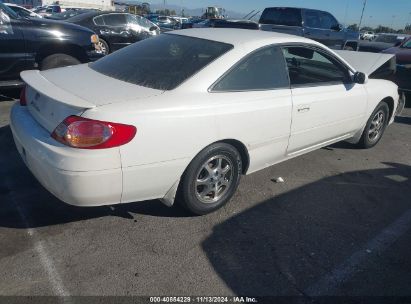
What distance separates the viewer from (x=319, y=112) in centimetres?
396

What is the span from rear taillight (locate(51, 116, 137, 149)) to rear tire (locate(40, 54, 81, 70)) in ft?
13.5

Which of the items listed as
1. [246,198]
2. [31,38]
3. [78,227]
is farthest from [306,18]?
[78,227]

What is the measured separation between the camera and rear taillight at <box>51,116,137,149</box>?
254 centimetres

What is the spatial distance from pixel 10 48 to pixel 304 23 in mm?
9265

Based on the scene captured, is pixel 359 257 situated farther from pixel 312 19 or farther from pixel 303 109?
pixel 312 19

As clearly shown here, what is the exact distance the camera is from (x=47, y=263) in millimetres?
2643

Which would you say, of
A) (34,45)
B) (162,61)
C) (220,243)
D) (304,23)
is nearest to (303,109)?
(162,61)

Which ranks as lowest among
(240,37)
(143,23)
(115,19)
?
(143,23)

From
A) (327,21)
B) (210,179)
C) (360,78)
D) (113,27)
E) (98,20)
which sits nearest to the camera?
(210,179)

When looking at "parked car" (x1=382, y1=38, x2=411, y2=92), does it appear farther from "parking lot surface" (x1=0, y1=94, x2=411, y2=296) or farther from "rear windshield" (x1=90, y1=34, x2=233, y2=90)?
"rear windshield" (x1=90, y1=34, x2=233, y2=90)

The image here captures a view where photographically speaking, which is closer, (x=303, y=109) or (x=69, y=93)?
(x=69, y=93)

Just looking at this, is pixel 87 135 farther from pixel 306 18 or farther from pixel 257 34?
pixel 306 18

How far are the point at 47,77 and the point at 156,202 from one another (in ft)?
4.75

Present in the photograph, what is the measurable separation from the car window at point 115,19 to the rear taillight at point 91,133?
9.23 m
